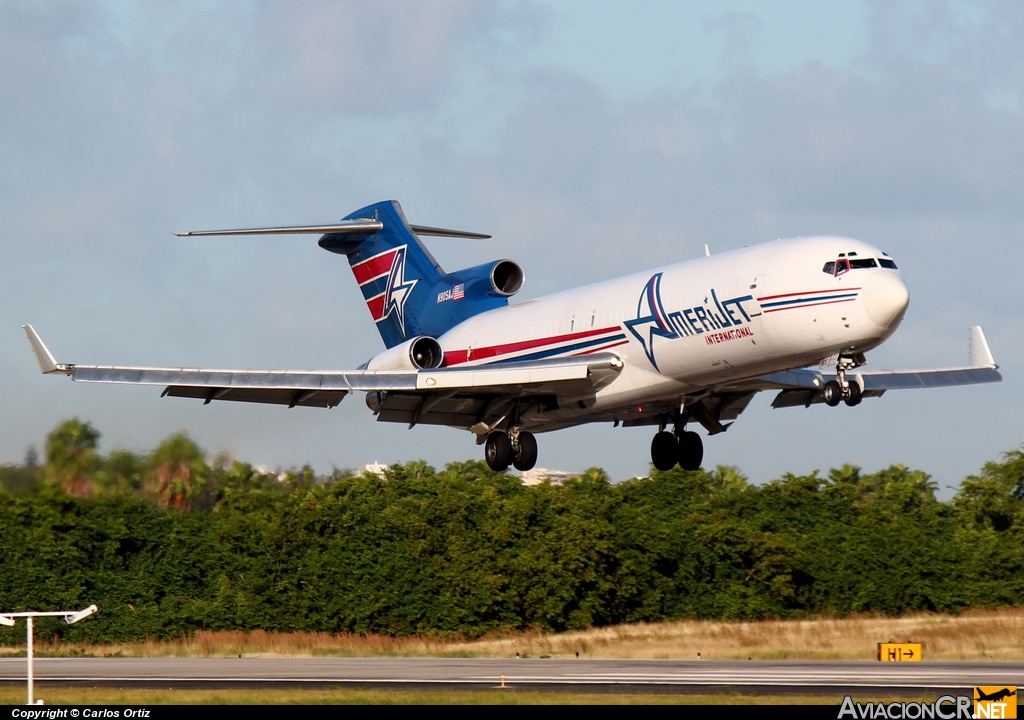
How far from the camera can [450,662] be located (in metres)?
33.9

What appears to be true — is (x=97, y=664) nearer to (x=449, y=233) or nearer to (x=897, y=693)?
(x=449, y=233)

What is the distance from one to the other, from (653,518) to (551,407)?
23.5 meters

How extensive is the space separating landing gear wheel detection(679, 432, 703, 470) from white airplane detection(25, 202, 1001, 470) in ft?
0.10

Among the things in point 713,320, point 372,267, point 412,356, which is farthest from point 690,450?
point 372,267

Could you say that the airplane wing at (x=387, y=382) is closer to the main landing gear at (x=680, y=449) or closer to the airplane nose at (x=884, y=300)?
the main landing gear at (x=680, y=449)

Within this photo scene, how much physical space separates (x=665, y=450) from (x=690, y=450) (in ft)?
1.70

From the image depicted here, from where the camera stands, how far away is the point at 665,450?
2812 centimetres

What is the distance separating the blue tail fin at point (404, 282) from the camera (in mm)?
30703

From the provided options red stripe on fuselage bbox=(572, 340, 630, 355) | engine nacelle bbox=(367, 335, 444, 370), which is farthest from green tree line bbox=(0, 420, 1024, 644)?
red stripe on fuselage bbox=(572, 340, 630, 355)

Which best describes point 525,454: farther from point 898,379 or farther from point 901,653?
point 901,653

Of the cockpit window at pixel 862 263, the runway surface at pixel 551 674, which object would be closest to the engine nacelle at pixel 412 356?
the runway surface at pixel 551 674

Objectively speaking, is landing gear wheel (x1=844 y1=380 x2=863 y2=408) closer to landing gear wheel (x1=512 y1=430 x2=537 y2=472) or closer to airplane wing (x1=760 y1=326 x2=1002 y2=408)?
airplane wing (x1=760 y1=326 x2=1002 y2=408)

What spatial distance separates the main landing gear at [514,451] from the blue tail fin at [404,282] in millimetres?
3428

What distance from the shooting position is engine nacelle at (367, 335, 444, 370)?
2872cm
